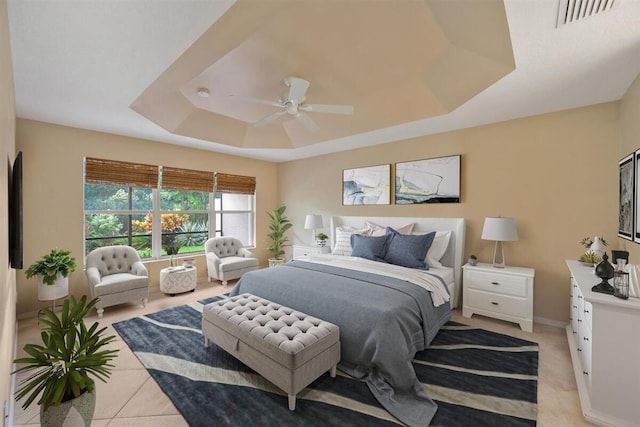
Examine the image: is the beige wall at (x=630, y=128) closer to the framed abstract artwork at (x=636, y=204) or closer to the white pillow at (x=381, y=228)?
the framed abstract artwork at (x=636, y=204)

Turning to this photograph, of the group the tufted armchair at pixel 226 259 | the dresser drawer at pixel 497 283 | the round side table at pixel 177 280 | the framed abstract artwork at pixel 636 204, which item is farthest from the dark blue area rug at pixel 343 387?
the tufted armchair at pixel 226 259

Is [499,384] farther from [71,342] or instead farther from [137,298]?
[137,298]

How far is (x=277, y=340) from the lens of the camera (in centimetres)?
199

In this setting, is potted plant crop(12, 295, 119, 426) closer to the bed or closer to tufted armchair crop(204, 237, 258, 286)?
the bed

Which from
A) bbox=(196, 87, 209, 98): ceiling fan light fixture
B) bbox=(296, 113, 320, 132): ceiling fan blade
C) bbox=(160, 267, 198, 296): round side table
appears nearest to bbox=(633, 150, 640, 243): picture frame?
bbox=(296, 113, 320, 132): ceiling fan blade

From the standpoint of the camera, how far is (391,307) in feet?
7.44

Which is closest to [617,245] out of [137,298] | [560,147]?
[560,147]

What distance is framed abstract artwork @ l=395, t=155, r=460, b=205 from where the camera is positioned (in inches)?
152

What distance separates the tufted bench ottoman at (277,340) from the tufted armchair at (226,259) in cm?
208

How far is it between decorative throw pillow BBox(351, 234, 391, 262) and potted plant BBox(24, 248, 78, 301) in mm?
3619

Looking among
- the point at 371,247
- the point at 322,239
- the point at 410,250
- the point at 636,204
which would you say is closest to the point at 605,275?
the point at 636,204

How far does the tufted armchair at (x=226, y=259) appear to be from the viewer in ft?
15.2

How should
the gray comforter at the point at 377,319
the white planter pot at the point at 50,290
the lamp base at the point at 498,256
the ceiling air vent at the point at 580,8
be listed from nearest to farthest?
1. the ceiling air vent at the point at 580,8
2. the gray comforter at the point at 377,319
3. the white planter pot at the point at 50,290
4. the lamp base at the point at 498,256

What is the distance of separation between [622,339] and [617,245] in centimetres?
166
